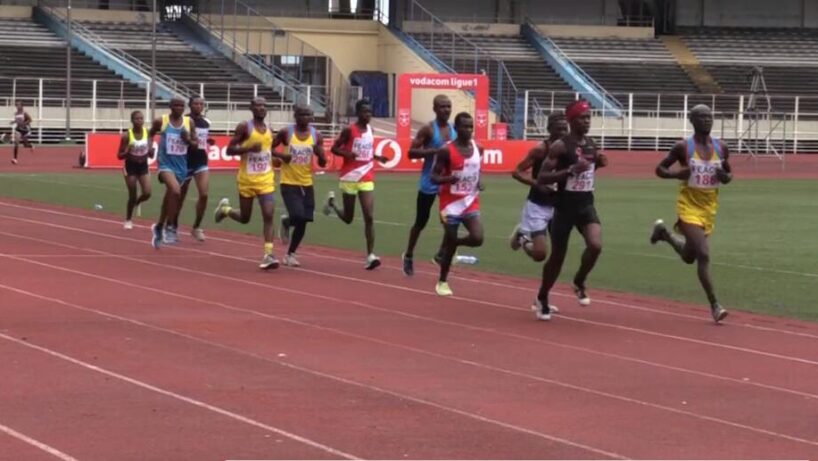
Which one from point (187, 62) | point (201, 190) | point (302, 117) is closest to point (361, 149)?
point (302, 117)

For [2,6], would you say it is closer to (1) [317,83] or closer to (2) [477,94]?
(1) [317,83]

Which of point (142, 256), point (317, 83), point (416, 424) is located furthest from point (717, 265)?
point (317, 83)

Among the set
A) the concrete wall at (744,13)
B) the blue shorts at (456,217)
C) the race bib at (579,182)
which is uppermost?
the concrete wall at (744,13)

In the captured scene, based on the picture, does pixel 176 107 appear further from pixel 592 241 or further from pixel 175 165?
pixel 592 241

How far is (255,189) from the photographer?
1858cm

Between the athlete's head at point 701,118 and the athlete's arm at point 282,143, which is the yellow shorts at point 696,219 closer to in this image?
the athlete's head at point 701,118

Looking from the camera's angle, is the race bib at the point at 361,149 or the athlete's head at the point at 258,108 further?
the race bib at the point at 361,149

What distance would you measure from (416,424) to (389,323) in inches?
183

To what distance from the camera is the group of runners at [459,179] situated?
45.5ft

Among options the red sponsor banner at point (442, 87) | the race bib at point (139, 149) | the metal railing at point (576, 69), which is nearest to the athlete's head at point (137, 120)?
the race bib at point (139, 149)

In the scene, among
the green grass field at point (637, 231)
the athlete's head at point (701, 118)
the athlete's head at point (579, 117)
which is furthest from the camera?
the green grass field at point (637, 231)

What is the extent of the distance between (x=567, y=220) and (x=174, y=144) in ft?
28.6

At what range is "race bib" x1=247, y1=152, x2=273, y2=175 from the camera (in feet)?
60.9

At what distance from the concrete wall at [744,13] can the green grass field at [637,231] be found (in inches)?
1252
